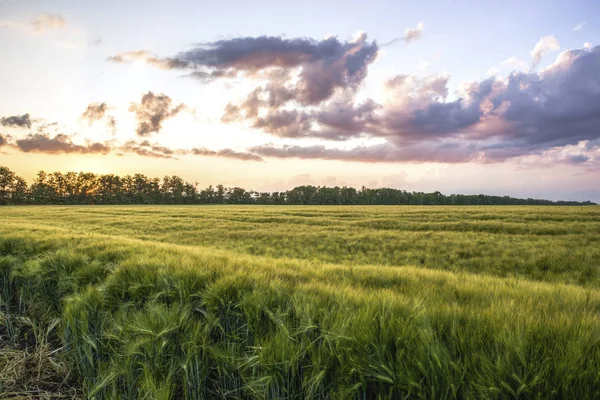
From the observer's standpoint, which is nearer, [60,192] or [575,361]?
[575,361]

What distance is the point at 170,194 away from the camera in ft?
470

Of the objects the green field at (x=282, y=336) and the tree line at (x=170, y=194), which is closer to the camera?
the green field at (x=282, y=336)

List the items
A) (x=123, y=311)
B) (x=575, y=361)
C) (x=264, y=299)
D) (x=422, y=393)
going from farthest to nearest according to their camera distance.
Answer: (x=123, y=311)
(x=264, y=299)
(x=422, y=393)
(x=575, y=361)

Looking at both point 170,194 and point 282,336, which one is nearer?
point 282,336

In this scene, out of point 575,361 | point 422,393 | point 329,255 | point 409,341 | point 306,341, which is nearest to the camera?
point 575,361

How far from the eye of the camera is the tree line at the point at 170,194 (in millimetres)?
126188

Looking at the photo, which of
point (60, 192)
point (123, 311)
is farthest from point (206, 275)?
point (60, 192)

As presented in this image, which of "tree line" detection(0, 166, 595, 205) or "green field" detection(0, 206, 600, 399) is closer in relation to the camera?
"green field" detection(0, 206, 600, 399)

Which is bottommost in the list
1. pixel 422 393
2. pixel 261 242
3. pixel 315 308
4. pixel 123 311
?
pixel 261 242

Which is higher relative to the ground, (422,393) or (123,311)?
(422,393)

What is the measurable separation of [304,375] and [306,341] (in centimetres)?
27

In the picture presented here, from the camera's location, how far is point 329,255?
13742 millimetres

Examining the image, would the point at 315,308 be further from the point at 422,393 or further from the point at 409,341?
the point at 422,393

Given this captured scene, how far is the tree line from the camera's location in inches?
4968
